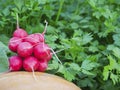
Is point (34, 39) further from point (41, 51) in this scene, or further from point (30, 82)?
point (30, 82)

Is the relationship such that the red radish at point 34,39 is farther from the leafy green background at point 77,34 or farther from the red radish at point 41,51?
the leafy green background at point 77,34

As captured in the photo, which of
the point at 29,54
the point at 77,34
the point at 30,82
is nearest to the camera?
the point at 30,82

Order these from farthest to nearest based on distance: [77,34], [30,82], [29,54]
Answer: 1. [77,34]
2. [29,54]
3. [30,82]

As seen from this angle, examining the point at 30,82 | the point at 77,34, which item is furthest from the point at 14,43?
the point at 77,34

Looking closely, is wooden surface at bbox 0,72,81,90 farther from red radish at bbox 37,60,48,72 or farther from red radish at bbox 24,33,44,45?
red radish at bbox 24,33,44,45

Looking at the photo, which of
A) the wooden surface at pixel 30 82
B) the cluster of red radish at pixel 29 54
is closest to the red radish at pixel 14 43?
the cluster of red radish at pixel 29 54

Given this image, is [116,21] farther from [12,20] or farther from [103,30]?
[12,20]

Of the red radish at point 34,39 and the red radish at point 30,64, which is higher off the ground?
the red radish at point 34,39

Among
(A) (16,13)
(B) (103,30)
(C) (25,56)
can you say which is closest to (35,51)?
(C) (25,56)
